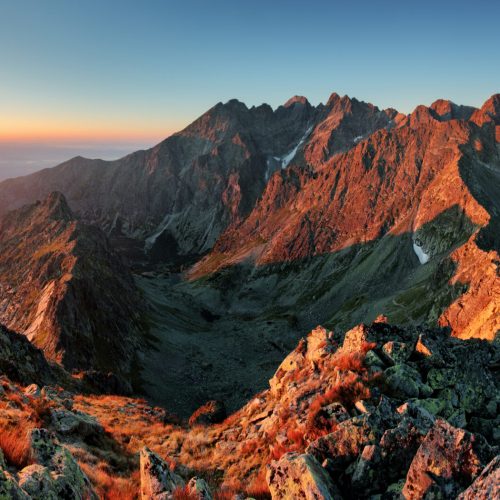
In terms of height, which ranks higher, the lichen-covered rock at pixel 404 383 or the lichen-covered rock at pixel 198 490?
the lichen-covered rock at pixel 404 383

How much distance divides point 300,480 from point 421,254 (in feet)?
502

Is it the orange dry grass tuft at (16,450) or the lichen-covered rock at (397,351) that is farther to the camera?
the lichen-covered rock at (397,351)

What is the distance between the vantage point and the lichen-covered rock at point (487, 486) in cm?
735

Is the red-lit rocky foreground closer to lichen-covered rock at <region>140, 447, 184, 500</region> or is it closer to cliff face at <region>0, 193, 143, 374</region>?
lichen-covered rock at <region>140, 447, 184, 500</region>

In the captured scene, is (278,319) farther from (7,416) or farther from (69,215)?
(7,416)

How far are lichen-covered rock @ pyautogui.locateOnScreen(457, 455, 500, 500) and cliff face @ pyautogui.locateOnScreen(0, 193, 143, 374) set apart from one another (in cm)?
7709

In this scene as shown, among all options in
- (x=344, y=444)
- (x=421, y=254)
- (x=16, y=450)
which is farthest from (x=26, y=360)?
(x=421, y=254)

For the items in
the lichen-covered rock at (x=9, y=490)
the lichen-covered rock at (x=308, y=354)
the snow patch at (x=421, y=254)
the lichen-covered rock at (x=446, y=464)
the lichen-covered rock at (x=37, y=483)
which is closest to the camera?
the lichen-covered rock at (x=9, y=490)

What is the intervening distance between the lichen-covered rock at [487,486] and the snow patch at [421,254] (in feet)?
490

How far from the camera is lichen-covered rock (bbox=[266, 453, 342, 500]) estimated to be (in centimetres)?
1037

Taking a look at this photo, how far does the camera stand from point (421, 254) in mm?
150500

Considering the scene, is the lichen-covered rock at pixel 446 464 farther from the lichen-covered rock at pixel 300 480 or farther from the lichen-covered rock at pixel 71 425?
the lichen-covered rock at pixel 71 425

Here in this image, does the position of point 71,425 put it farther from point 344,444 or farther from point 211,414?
point 211,414

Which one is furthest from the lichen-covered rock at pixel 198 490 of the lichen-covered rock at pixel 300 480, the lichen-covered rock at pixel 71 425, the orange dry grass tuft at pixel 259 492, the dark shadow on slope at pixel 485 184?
the dark shadow on slope at pixel 485 184
